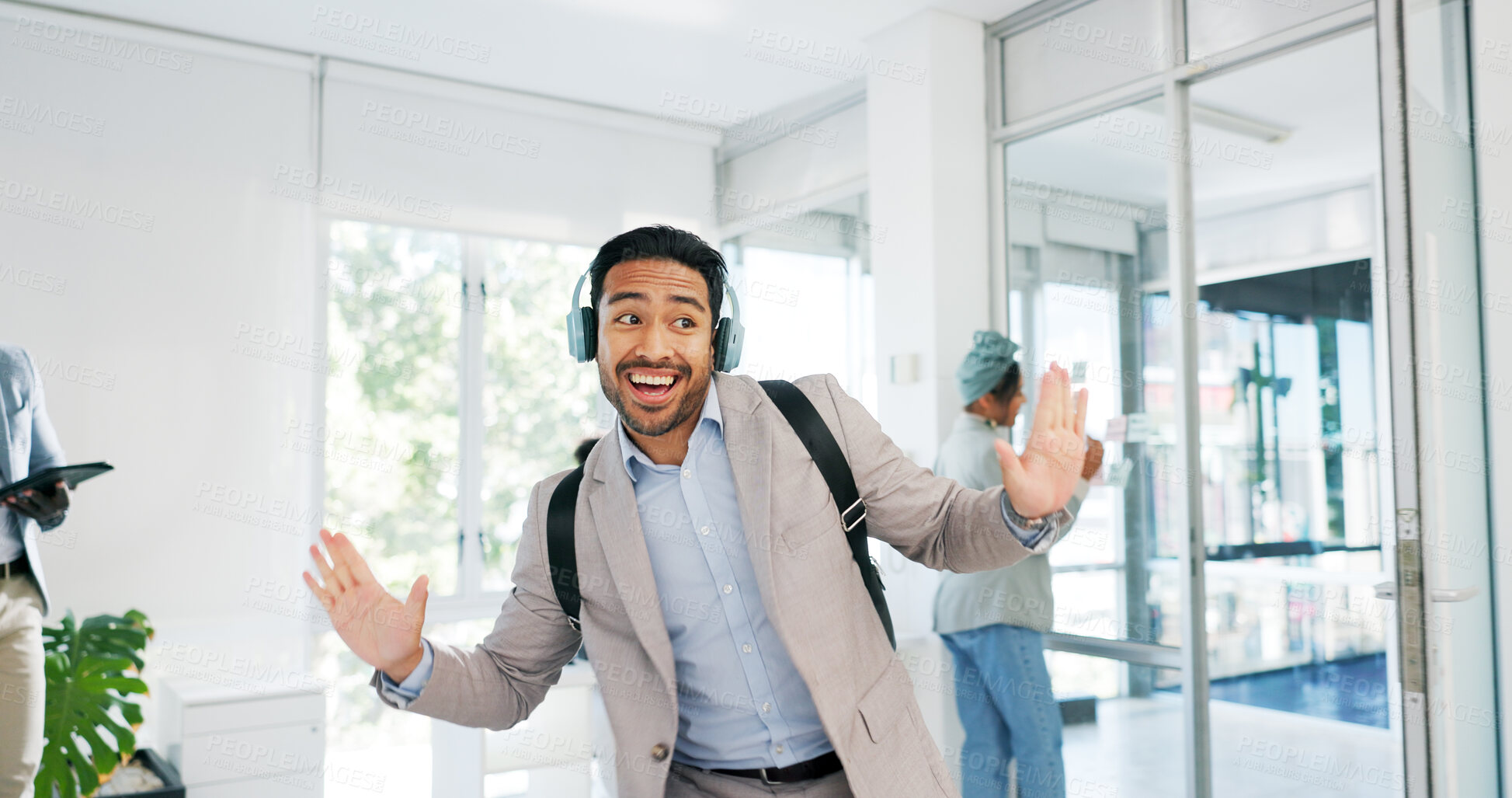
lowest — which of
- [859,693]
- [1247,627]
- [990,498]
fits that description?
[1247,627]

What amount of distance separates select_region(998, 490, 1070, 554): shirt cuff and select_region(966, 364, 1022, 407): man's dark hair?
220 cm

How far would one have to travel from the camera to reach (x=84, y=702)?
3152mm

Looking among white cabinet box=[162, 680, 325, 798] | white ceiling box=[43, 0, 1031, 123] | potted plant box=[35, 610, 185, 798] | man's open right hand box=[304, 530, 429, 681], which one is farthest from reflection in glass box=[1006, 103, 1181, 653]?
potted plant box=[35, 610, 185, 798]

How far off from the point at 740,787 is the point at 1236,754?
245 cm

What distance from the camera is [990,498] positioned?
1.43 metres

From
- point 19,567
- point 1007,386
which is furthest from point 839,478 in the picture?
point 19,567

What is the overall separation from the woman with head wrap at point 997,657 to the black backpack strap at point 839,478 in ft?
6.07

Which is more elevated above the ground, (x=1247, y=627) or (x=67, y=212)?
(x=67, y=212)

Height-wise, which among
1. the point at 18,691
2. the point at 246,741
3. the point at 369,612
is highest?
the point at 369,612

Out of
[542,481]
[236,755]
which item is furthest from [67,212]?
[542,481]

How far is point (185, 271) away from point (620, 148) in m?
2.23

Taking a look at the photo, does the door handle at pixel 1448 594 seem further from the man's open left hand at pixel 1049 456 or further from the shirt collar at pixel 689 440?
the shirt collar at pixel 689 440

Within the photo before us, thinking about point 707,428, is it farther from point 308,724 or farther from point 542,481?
point 308,724

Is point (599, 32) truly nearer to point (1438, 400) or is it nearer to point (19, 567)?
point (19, 567)
